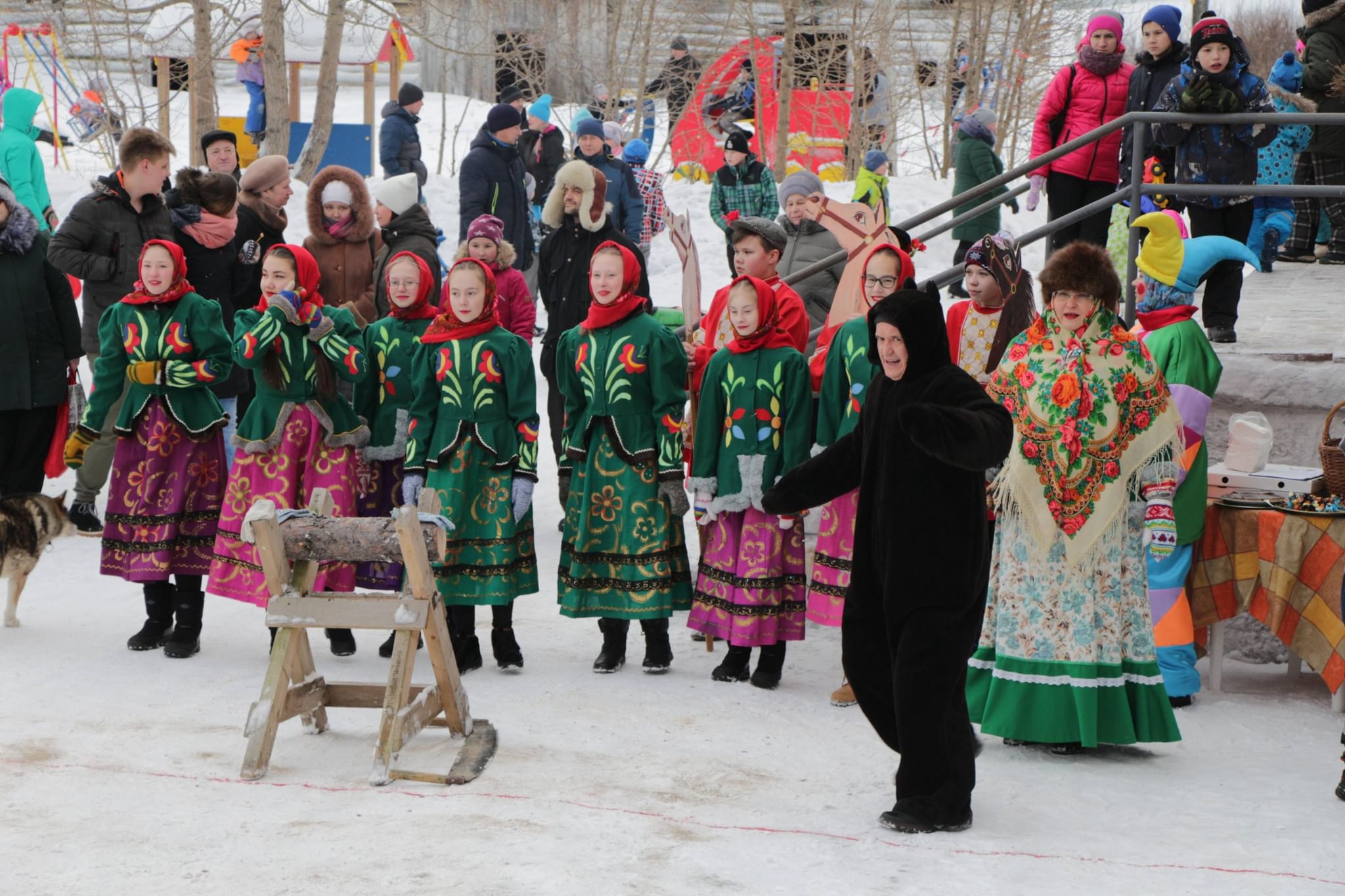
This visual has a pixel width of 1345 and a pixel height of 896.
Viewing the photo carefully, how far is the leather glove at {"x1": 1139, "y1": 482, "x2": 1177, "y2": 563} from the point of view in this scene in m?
4.95

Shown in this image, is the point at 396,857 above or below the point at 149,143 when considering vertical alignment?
below

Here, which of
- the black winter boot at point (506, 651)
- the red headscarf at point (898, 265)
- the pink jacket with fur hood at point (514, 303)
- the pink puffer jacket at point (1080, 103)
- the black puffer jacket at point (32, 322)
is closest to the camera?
the red headscarf at point (898, 265)

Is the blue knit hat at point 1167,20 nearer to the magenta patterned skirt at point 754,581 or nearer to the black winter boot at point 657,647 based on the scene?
the magenta patterned skirt at point 754,581

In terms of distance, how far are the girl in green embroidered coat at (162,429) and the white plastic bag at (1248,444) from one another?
4103mm

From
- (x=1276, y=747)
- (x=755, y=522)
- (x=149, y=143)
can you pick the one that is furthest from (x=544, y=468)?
(x=1276, y=747)

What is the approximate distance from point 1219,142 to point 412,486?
446cm

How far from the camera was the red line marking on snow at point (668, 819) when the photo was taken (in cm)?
407

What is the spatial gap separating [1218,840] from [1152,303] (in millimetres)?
2332

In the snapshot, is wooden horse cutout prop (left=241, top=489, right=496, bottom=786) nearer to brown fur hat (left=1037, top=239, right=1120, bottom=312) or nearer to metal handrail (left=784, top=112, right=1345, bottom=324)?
brown fur hat (left=1037, top=239, right=1120, bottom=312)

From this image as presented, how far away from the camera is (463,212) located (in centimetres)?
988

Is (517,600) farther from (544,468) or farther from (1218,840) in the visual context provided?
(1218,840)

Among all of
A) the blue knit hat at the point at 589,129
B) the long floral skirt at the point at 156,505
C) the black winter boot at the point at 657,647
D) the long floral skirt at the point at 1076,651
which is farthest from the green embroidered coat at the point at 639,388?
the blue knit hat at the point at 589,129

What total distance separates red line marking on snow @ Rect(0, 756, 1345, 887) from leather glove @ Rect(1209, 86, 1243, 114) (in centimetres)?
421

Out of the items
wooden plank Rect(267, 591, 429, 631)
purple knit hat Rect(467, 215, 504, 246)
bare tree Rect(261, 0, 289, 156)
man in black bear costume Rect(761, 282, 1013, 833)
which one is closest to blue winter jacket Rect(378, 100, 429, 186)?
→ bare tree Rect(261, 0, 289, 156)
